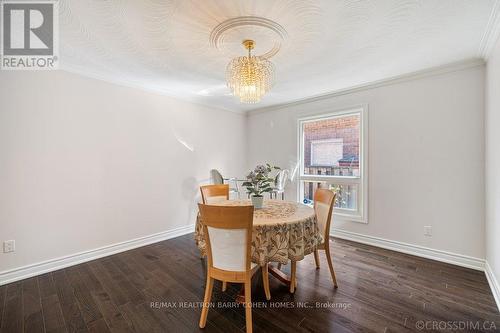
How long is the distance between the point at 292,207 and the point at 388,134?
1939 mm

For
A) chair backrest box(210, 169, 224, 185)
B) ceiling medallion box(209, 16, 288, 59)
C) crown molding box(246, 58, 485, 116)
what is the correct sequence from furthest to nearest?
chair backrest box(210, 169, 224, 185), crown molding box(246, 58, 485, 116), ceiling medallion box(209, 16, 288, 59)

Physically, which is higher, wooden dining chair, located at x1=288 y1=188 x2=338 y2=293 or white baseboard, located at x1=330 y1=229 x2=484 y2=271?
wooden dining chair, located at x1=288 y1=188 x2=338 y2=293

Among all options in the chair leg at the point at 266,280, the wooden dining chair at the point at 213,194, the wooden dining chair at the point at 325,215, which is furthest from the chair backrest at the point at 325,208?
the wooden dining chair at the point at 213,194

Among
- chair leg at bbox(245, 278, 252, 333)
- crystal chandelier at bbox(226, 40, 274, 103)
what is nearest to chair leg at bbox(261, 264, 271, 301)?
chair leg at bbox(245, 278, 252, 333)

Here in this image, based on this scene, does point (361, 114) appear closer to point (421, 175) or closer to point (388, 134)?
point (388, 134)

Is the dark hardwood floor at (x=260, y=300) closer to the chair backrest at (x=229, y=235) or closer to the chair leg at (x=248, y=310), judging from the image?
the chair leg at (x=248, y=310)

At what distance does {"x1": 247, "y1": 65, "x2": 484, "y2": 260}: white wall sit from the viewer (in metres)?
2.52

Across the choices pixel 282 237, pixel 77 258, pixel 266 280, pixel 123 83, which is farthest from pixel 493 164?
pixel 77 258

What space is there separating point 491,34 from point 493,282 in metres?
2.29

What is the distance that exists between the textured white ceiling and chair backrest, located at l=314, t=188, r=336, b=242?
4.96 feet

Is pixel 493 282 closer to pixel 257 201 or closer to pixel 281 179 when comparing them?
pixel 257 201

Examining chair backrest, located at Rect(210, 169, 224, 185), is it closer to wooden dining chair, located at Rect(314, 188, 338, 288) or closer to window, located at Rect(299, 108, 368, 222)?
window, located at Rect(299, 108, 368, 222)

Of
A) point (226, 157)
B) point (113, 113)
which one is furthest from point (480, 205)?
point (113, 113)

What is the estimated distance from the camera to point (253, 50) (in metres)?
2.11
